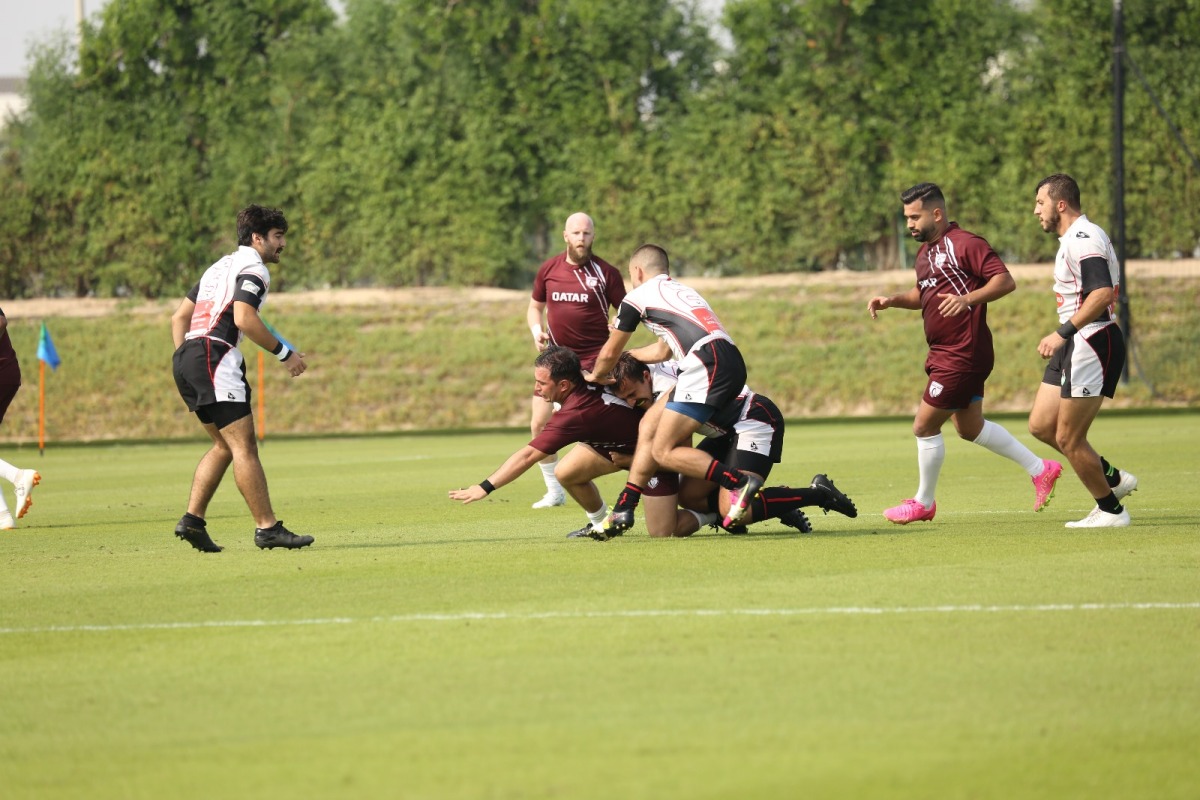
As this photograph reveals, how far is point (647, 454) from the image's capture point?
10102 millimetres

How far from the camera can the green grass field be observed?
4590mm

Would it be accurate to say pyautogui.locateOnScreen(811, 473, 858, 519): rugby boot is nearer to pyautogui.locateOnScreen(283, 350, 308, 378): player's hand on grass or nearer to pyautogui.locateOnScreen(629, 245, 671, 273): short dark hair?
pyautogui.locateOnScreen(629, 245, 671, 273): short dark hair

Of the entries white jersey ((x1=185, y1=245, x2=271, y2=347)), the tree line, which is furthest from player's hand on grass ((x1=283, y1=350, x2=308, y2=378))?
the tree line

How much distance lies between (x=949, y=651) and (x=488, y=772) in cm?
222

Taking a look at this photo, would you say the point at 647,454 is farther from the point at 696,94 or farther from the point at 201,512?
the point at 696,94

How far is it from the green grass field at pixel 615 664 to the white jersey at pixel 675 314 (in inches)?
50.2

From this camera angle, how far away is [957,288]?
10672 mm

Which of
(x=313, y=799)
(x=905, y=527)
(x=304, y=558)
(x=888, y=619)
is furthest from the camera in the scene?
(x=905, y=527)

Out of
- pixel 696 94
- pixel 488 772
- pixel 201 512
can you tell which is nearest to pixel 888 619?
pixel 488 772

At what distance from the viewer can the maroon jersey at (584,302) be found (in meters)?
13.7

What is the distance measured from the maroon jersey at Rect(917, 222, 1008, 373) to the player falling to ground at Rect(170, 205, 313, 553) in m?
4.21

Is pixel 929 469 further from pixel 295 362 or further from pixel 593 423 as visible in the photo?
pixel 295 362

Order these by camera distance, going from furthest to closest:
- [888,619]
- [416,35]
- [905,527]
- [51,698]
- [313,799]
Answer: [416,35] < [905,527] < [888,619] < [51,698] < [313,799]

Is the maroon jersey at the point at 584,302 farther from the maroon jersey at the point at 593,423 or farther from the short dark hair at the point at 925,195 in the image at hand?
the short dark hair at the point at 925,195
